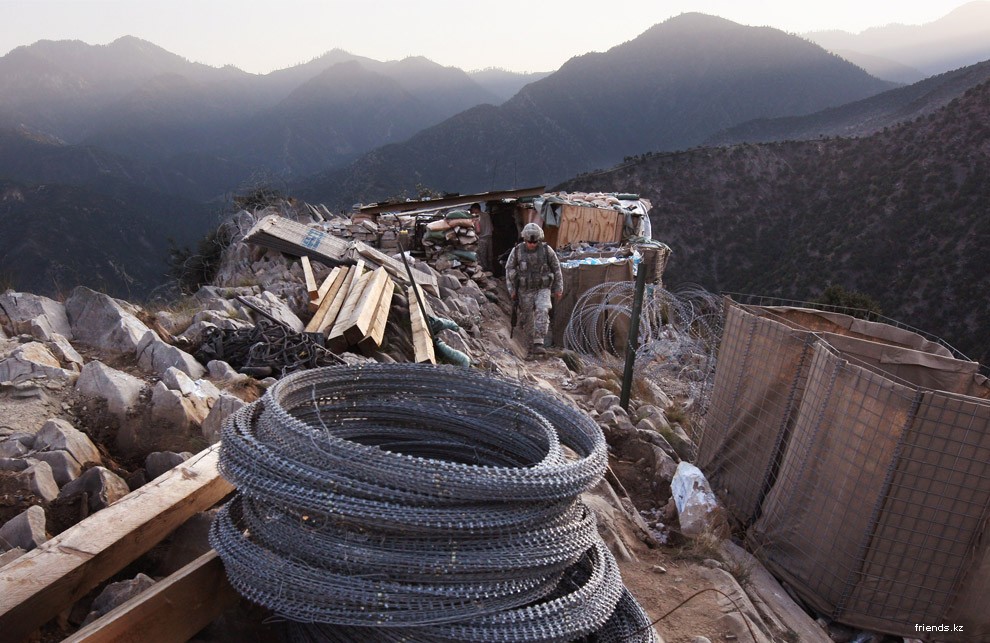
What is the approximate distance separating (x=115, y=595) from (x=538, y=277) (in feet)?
25.1

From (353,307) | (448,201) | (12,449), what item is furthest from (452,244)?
(12,449)

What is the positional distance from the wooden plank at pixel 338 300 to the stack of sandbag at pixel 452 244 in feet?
13.1

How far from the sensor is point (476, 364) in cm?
751

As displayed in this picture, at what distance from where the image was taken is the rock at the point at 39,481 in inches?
122

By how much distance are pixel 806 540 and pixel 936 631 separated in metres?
0.81

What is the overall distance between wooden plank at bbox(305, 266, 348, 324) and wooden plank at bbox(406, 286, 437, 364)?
1.06 m

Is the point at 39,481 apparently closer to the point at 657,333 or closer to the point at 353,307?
the point at 353,307

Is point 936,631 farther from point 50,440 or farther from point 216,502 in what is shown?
point 50,440

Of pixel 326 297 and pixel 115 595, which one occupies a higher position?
pixel 115 595

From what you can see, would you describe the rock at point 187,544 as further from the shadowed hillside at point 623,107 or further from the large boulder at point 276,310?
the shadowed hillside at point 623,107

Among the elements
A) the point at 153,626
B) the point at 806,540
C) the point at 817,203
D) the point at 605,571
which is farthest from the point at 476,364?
the point at 817,203

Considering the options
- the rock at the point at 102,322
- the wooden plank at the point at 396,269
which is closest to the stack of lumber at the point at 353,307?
the wooden plank at the point at 396,269

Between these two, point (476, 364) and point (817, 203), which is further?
point (817, 203)

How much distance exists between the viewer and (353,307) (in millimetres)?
7188
